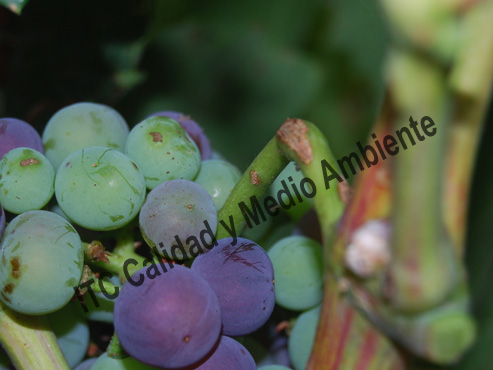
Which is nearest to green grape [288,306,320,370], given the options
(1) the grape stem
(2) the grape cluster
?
(2) the grape cluster

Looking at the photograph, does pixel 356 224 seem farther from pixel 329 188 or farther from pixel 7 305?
pixel 7 305

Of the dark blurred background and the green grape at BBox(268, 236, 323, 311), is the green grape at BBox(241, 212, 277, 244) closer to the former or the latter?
the green grape at BBox(268, 236, 323, 311)

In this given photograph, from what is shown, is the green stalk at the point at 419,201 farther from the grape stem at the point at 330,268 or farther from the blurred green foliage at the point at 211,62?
the blurred green foliage at the point at 211,62

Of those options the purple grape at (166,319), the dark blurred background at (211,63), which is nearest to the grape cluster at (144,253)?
the purple grape at (166,319)

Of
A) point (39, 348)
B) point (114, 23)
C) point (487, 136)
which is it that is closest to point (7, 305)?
point (39, 348)

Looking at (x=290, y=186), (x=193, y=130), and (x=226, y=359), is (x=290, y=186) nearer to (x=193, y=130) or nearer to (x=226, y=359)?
(x=193, y=130)

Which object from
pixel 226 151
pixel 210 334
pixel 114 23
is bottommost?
pixel 226 151
